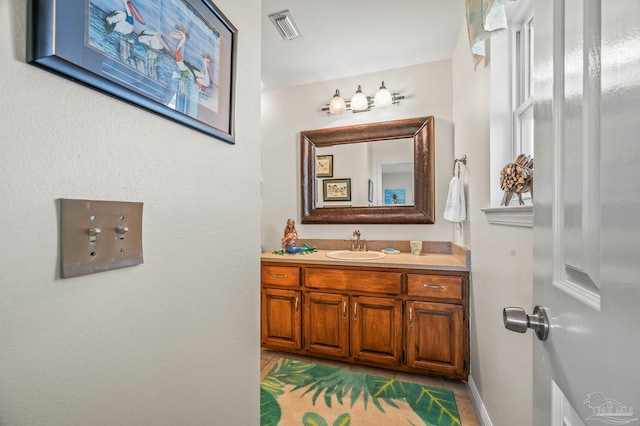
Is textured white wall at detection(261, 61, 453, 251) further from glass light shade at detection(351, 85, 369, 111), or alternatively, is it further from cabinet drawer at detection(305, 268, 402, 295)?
cabinet drawer at detection(305, 268, 402, 295)

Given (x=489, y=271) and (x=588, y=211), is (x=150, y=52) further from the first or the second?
(x=489, y=271)

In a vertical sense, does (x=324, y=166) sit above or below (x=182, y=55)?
above

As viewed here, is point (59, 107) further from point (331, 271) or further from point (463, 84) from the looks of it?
point (463, 84)

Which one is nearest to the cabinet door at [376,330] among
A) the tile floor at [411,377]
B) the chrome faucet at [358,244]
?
the tile floor at [411,377]

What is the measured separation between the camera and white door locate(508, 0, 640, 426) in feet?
A: 1.05

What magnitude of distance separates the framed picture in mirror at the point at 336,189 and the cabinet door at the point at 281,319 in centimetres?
103

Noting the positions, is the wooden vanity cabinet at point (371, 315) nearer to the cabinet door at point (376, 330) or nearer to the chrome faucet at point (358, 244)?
the cabinet door at point (376, 330)

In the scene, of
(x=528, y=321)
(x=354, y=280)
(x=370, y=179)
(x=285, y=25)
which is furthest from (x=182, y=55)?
(x=370, y=179)

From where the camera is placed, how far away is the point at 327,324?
2125 millimetres

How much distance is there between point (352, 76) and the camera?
267 cm

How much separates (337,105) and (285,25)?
0.85 metres

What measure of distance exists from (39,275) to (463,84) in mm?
2446

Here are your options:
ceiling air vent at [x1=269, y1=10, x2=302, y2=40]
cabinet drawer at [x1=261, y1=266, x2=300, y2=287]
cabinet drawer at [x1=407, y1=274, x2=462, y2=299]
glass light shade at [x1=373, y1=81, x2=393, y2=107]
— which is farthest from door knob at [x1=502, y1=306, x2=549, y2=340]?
glass light shade at [x1=373, y1=81, x2=393, y2=107]

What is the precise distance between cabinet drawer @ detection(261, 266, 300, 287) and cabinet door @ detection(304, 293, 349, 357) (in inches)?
6.9
